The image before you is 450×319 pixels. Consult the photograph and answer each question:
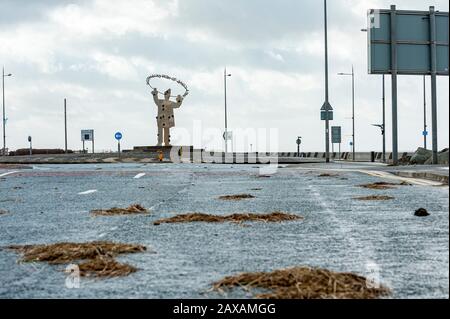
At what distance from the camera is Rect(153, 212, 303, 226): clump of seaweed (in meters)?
8.93

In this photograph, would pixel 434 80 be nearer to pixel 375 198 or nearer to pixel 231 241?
pixel 375 198

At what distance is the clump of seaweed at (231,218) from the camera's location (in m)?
8.93

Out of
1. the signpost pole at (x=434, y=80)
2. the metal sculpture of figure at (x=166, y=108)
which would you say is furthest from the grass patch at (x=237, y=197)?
the metal sculpture of figure at (x=166, y=108)

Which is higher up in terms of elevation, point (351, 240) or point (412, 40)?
point (412, 40)

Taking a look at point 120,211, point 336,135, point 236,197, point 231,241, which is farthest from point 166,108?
point 231,241

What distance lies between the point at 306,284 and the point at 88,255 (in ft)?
7.77

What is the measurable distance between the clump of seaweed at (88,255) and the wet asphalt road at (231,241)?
15 cm

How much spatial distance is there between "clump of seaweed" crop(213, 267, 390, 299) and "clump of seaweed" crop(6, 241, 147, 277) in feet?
3.33

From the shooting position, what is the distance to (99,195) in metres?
14.5

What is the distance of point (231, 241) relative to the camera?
6988mm

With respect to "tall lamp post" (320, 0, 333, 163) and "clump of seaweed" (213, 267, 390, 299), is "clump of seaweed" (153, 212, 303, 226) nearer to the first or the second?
"clump of seaweed" (213, 267, 390, 299)

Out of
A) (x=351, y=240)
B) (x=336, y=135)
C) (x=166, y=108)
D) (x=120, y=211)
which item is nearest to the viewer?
(x=351, y=240)

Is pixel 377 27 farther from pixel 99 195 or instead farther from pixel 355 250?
pixel 355 250

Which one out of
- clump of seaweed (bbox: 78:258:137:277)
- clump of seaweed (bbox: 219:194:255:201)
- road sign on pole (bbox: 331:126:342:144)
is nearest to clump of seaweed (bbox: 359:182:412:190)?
clump of seaweed (bbox: 219:194:255:201)
